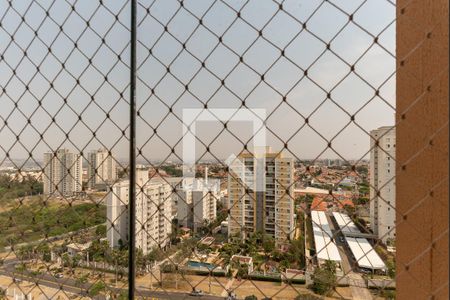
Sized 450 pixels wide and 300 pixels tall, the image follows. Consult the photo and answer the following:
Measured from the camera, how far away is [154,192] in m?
0.91

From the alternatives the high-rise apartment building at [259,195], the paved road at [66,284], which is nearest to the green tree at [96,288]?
the paved road at [66,284]

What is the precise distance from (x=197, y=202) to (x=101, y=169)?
1.20 ft

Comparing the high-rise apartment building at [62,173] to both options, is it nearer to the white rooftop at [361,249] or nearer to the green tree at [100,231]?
the green tree at [100,231]

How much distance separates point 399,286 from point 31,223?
1241 millimetres

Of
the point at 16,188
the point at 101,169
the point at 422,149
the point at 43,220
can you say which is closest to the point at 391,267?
the point at 422,149

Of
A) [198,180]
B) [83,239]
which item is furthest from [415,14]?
[83,239]

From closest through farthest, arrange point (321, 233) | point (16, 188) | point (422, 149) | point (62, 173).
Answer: point (422, 149) < point (321, 233) < point (62, 173) < point (16, 188)

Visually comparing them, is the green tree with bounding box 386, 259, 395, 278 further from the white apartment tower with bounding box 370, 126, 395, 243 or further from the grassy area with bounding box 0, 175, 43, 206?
the grassy area with bounding box 0, 175, 43, 206

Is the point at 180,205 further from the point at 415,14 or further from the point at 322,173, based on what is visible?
the point at 415,14

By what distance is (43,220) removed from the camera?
3.72 ft

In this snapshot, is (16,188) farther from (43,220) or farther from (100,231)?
(100,231)

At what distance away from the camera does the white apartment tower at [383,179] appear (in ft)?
1.98

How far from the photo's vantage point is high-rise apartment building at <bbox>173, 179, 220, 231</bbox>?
2.83ft

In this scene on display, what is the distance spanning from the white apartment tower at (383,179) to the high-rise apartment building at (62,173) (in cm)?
91
